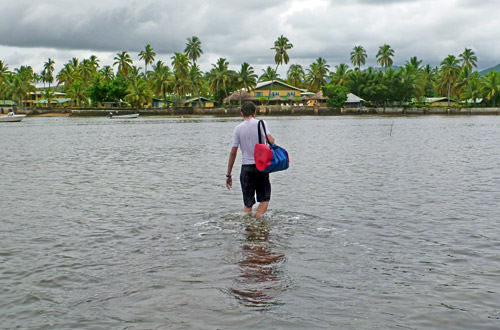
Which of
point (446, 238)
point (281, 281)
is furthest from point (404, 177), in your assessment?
point (281, 281)

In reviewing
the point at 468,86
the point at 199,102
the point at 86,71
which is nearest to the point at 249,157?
the point at 199,102

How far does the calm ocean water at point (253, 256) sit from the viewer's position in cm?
513

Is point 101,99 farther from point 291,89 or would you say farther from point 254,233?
point 254,233

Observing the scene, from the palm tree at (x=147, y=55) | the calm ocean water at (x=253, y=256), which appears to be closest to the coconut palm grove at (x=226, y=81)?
the palm tree at (x=147, y=55)

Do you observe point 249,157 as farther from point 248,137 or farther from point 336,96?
point 336,96

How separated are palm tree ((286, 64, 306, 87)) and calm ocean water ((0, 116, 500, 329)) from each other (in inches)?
5204

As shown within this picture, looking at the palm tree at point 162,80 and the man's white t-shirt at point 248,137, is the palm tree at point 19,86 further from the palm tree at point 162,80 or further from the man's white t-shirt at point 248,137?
the man's white t-shirt at point 248,137

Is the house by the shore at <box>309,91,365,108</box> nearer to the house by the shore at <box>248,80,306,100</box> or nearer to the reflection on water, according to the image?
the house by the shore at <box>248,80,306,100</box>

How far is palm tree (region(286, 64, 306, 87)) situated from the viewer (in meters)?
145

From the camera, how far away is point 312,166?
1950 cm

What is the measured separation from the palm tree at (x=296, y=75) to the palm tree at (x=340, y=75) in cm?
1746

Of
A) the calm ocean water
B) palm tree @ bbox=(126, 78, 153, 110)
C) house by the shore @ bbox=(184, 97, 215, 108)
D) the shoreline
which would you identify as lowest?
the calm ocean water

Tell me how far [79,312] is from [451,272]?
4261 mm

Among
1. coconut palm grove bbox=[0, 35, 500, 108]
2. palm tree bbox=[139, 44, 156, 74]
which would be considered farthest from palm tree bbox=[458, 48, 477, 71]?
palm tree bbox=[139, 44, 156, 74]
